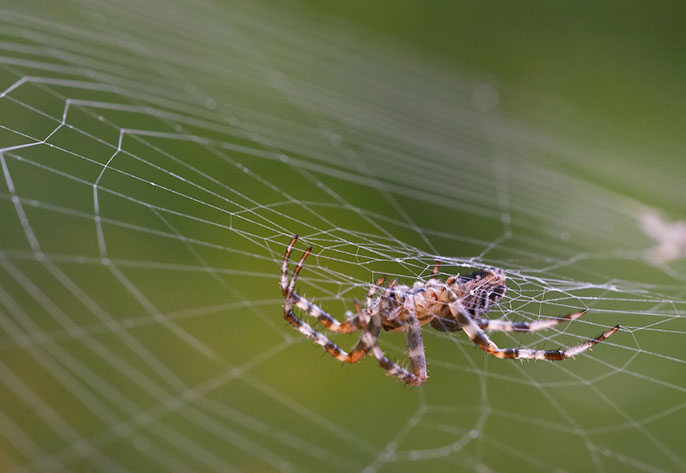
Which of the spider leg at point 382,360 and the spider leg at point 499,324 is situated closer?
the spider leg at point 499,324

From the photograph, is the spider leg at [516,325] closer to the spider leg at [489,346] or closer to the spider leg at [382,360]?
the spider leg at [489,346]

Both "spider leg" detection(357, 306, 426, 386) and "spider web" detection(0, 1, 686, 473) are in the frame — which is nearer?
"spider leg" detection(357, 306, 426, 386)

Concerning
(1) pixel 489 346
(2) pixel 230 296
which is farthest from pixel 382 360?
(2) pixel 230 296

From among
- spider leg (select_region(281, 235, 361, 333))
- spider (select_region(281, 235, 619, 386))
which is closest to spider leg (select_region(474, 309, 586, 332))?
spider (select_region(281, 235, 619, 386))

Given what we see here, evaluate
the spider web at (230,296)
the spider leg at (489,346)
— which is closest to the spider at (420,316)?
the spider leg at (489,346)

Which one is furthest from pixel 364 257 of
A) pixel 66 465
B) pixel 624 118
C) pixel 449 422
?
pixel 624 118

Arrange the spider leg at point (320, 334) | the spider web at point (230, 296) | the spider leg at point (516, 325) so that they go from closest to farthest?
the spider leg at point (516, 325) → the spider leg at point (320, 334) → the spider web at point (230, 296)

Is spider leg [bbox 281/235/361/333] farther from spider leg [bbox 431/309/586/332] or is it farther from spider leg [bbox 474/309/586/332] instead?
spider leg [bbox 474/309/586/332]

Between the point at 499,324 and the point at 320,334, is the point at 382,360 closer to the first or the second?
the point at 320,334
